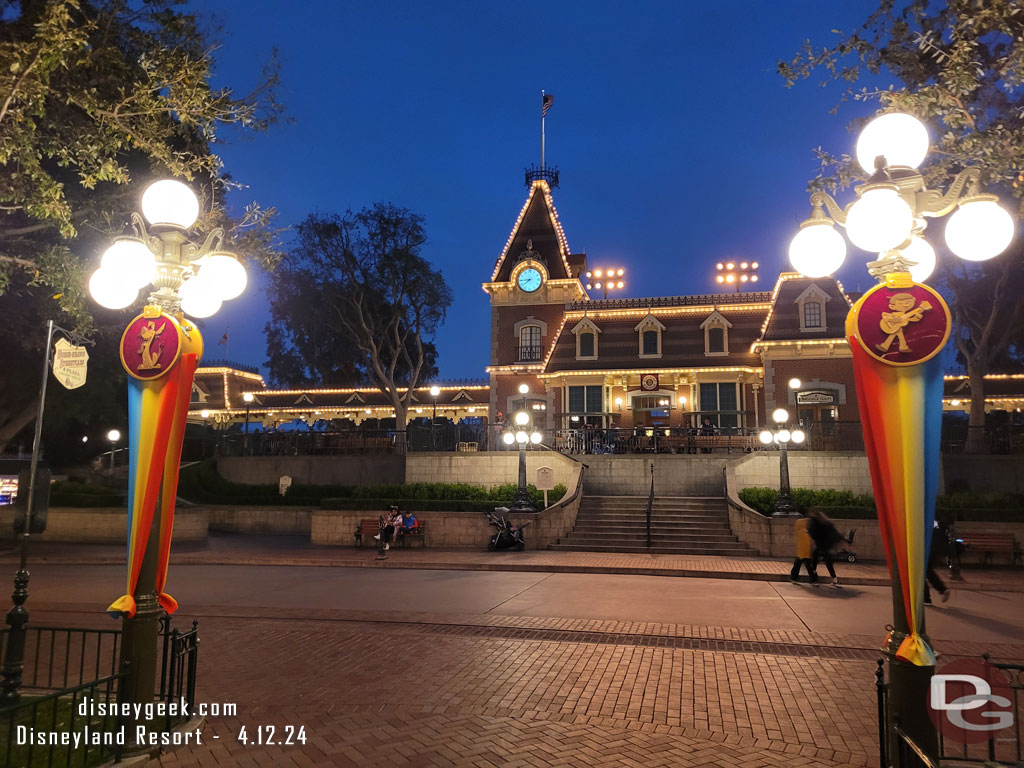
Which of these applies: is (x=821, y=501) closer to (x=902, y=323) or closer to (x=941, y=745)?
(x=941, y=745)

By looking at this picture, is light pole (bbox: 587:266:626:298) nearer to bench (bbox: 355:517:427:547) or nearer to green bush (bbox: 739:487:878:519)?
green bush (bbox: 739:487:878:519)

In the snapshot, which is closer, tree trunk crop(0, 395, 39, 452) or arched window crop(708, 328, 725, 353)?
tree trunk crop(0, 395, 39, 452)

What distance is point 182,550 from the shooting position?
66.4 ft

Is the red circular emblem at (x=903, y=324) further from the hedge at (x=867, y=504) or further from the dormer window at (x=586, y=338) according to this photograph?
the dormer window at (x=586, y=338)

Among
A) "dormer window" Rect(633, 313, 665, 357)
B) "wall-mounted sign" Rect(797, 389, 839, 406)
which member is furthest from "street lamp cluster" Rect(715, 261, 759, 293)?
"wall-mounted sign" Rect(797, 389, 839, 406)

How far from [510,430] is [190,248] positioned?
62.0 feet

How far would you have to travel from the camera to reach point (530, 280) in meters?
35.1

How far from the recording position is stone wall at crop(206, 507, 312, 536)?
2484cm

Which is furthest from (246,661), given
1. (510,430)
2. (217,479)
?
(217,479)

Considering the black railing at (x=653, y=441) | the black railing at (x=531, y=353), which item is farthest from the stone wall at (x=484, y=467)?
the black railing at (x=531, y=353)

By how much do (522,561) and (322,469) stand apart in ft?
49.8

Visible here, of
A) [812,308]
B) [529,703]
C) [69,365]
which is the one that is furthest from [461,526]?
[812,308]

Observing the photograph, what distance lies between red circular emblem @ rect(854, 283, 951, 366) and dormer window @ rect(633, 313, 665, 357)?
92.3 feet

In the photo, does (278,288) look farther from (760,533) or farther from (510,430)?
(760,533)
